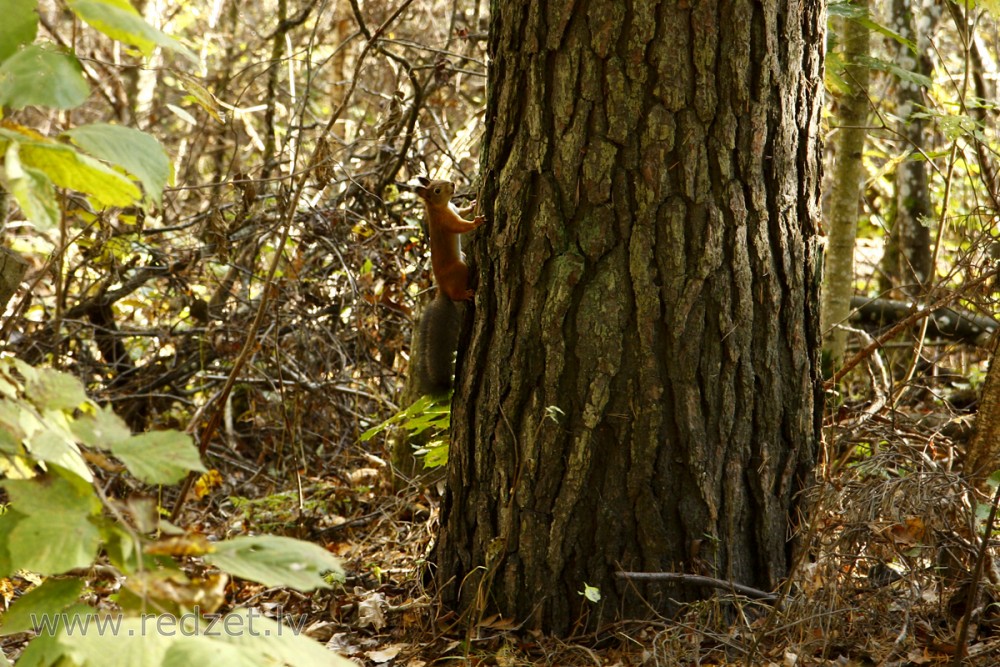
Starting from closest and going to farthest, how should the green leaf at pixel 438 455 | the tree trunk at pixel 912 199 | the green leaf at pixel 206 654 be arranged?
the green leaf at pixel 206 654
the green leaf at pixel 438 455
the tree trunk at pixel 912 199

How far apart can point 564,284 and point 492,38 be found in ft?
3.02

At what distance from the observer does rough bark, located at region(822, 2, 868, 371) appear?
513 centimetres

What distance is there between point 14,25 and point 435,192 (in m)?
2.83

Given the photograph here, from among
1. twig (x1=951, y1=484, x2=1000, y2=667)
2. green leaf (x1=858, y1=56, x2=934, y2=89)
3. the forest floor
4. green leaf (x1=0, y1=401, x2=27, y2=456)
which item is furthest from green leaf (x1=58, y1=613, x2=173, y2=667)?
green leaf (x1=858, y1=56, x2=934, y2=89)

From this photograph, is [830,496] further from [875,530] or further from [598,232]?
[598,232]

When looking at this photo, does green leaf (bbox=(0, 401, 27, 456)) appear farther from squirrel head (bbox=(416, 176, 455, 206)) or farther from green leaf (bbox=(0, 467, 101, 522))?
squirrel head (bbox=(416, 176, 455, 206))

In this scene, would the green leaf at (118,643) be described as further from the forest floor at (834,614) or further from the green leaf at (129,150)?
the forest floor at (834,614)

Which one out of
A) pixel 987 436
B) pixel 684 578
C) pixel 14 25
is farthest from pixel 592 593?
pixel 14 25

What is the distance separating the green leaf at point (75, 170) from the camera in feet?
3.86

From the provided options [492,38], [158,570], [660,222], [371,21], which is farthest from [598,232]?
[371,21]

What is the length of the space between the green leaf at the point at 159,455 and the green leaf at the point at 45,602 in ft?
0.74

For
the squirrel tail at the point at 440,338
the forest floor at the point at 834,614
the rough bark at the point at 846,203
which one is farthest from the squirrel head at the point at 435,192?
the rough bark at the point at 846,203

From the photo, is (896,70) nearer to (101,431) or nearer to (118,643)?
(101,431)

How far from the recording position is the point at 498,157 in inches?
119
